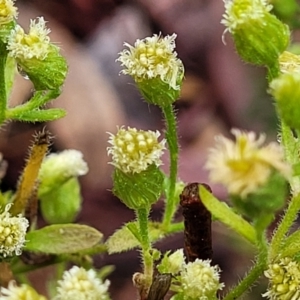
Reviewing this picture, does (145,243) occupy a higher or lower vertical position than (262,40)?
lower

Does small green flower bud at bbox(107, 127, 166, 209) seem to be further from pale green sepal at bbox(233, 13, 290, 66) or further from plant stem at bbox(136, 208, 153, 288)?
pale green sepal at bbox(233, 13, 290, 66)

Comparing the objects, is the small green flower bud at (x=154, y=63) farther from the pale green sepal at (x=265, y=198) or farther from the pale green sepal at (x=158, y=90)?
the pale green sepal at (x=265, y=198)

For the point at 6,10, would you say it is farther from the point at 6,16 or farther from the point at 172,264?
the point at 172,264

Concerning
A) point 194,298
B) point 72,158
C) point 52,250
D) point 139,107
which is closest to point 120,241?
point 52,250

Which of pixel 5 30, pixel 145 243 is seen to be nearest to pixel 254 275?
pixel 145 243

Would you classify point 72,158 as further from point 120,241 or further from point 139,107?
point 139,107
